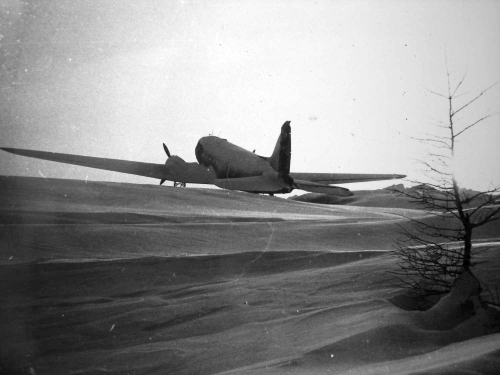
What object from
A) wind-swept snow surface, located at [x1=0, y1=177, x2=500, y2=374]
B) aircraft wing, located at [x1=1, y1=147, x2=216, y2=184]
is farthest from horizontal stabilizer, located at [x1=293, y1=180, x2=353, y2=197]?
wind-swept snow surface, located at [x1=0, y1=177, x2=500, y2=374]

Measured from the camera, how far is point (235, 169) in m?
18.4

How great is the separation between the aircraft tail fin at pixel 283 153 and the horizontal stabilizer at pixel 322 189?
660mm

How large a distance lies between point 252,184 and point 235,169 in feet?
6.70

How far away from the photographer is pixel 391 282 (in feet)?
13.0

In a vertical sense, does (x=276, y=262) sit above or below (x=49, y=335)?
above

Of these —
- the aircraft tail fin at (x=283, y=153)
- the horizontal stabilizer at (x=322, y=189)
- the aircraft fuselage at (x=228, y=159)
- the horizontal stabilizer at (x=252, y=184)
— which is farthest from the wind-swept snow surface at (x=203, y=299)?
the aircraft fuselage at (x=228, y=159)

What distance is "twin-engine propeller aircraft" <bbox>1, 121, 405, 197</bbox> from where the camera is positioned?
55.1 ft

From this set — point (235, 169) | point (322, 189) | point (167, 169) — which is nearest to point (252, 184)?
point (235, 169)

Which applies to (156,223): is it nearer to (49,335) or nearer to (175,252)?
(175,252)

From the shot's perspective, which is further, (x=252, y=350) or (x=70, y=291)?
(x=70, y=291)

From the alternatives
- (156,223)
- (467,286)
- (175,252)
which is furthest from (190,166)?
(467,286)

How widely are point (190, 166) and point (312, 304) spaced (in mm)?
15786

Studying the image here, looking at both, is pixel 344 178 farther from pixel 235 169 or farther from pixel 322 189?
pixel 235 169

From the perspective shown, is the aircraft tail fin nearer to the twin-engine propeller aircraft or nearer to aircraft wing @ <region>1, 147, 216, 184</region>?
the twin-engine propeller aircraft
